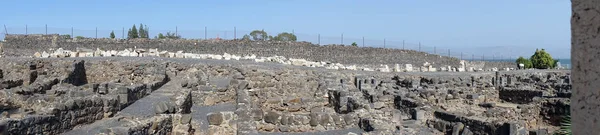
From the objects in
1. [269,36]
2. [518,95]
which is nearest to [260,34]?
[269,36]

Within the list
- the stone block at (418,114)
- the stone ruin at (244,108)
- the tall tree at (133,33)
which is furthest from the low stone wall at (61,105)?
the tall tree at (133,33)

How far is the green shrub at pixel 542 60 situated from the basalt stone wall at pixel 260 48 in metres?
3.25

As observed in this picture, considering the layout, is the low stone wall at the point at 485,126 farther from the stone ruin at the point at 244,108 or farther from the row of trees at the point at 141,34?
the row of trees at the point at 141,34

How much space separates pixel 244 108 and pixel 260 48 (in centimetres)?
3762

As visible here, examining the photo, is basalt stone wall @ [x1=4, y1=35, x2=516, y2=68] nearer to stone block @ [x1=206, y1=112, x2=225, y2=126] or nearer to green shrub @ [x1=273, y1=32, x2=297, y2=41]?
green shrub @ [x1=273, y1=32, x2=297, y2=41]

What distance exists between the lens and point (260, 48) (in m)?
47.7

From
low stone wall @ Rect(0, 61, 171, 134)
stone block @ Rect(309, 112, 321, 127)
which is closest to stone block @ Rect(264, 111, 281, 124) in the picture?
stone block @ Rect(309, 112, 321, 127)

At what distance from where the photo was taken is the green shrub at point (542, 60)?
52.1 meters

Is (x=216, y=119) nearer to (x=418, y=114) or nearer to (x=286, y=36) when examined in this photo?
(x=418, y=114)

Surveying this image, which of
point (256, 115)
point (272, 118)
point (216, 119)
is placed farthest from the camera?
point (216, 119)

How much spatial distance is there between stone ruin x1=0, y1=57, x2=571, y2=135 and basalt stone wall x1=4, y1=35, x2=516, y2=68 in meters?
20.2

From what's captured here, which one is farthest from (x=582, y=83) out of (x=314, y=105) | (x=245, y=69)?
(x=245, y=69)

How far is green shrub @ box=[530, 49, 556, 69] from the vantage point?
5206 centimetres

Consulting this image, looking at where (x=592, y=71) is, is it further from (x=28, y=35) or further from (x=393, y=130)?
(x=28, y=35)
